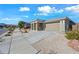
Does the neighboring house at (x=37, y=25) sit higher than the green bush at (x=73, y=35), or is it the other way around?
the neighboring house at (x=37, y=25)

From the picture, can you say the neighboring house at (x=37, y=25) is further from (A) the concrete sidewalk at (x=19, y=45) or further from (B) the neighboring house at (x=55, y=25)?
(A) the concrete sidewalk at (x=19, y=45)

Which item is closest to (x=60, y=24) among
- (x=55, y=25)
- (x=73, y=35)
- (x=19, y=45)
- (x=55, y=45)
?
(x=55, y=25)

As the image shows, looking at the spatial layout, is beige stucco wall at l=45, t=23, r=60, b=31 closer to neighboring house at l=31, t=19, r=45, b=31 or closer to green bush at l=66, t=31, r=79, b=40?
neighboring house at l=31, t=19, r=45, b=31

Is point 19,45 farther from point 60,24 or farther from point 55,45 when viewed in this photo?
point 60,24

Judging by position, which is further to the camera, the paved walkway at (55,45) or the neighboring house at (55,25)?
the neighboring house at (55,25)

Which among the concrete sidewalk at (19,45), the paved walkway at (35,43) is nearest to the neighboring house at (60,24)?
the paved walkway at (35,43)

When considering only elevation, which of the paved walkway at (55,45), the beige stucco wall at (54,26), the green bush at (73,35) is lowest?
the paved walkway at (55,45)

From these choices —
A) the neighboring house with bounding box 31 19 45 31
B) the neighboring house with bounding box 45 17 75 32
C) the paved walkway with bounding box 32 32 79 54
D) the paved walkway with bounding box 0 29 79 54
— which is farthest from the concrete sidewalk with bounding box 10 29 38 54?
the neighboring house with bounding box 45 17 75 32

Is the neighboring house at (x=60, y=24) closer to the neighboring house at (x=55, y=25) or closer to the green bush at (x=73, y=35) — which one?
the neighboring house at (x=55, y=25)
